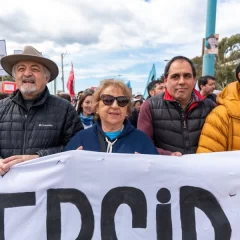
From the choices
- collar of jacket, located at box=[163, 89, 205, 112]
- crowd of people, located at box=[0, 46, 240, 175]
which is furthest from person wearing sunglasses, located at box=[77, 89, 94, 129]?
collar of jacket, located at box=[163, 89, 205, 112]

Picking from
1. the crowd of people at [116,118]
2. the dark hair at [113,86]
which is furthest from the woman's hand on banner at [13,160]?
the dark hair at [113,86]

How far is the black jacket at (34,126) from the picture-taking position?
2.27 metres

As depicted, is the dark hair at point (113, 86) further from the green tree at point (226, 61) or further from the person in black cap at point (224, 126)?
the green tree at point (226, 61)

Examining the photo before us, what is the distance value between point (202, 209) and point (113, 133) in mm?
807

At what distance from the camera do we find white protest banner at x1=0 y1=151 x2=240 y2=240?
6.34 ft

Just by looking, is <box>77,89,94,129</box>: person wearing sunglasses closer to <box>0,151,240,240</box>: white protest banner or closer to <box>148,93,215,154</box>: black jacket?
<box>148,93,215,154</box>: black jacket

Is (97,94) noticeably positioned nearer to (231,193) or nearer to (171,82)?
(171,82)

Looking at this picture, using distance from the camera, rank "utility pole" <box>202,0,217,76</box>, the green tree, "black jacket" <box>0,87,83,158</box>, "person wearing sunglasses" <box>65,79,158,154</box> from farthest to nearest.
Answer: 1. the green tree
2. "utility pole" <box>202,0,217,76</box>
3. "black jacket" <box>0,87,83,158</box>
4. "person wearing sunglasses" <box>65,79,158,154</box>

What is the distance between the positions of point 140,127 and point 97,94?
19.2 inches

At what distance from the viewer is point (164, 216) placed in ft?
6.45

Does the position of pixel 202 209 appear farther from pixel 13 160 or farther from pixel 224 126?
pixel 13 160

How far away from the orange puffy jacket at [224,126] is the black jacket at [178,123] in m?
0.09

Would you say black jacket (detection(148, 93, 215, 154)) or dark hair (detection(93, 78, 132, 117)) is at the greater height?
dark hair (detection(93, 78, 132, 117))

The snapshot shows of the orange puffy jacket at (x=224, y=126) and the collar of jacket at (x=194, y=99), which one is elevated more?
the collar of jacket at (x=194, y=99)
